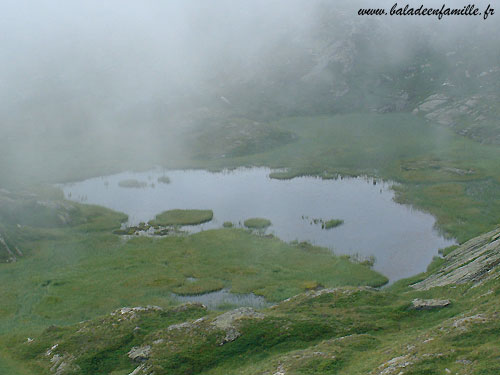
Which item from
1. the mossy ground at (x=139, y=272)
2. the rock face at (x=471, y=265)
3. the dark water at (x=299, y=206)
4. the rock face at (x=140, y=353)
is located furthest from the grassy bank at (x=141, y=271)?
the rock face at (x=140, y=353)

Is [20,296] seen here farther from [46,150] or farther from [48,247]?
[46,150]

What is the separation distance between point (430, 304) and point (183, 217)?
190ft

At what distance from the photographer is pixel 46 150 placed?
154 metres

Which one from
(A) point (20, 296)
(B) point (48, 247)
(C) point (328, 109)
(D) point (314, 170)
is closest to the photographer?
(A) point (20, 296)

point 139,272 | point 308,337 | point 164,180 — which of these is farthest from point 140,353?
point 164,180

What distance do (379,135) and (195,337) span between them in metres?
131

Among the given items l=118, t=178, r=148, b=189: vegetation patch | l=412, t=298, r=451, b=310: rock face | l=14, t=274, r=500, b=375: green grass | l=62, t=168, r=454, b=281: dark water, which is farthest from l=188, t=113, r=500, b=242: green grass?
l=14, t=274, r=500, b=375: green grass

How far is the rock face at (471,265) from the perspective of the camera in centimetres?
4638

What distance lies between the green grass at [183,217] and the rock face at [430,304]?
52.8 m

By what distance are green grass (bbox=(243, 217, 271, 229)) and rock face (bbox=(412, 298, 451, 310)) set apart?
4381 cm

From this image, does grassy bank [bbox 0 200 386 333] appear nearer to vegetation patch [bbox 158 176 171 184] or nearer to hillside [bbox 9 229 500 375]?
hillside [bbox 9 229 500 375]

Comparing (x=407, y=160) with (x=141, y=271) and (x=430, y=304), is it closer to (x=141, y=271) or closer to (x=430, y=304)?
(x=141, y=271)

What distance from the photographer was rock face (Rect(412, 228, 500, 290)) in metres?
46.4

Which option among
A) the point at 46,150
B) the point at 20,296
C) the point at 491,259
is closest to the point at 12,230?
the point at 20,296
